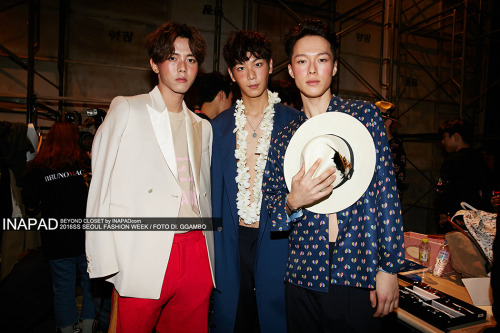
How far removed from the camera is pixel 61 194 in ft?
11.1

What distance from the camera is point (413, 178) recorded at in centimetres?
984

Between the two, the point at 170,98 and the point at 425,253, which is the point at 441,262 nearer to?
the point at 425,253

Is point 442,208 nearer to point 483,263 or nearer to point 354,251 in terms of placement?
point 483,263

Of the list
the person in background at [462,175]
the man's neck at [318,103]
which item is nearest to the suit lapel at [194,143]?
the man's neck at [318,103]

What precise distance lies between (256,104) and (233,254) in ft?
3.89

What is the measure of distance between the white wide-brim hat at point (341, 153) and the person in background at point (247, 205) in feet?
2.23

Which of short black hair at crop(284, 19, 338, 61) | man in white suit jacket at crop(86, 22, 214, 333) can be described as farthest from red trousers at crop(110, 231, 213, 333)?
short black hair at crop(284, 19, 338, 61)

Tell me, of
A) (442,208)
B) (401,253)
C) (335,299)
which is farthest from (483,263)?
(442,208)

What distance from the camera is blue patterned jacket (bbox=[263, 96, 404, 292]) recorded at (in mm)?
1332

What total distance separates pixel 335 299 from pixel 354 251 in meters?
0.25

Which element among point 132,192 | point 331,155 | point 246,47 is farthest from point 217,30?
point 331,155

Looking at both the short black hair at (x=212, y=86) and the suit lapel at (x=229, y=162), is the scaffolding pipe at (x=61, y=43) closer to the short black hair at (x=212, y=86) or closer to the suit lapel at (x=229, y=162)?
the short black hair at (x=212, y=86)

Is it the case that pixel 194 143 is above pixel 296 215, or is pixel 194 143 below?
above

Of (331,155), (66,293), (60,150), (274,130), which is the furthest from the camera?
(66,293)
